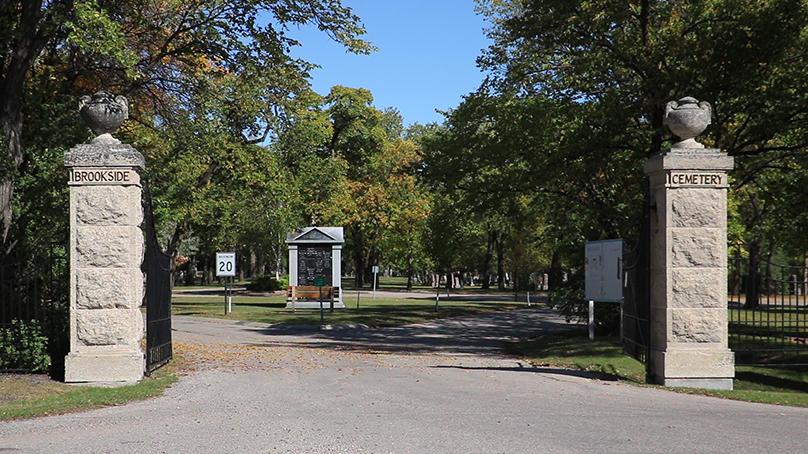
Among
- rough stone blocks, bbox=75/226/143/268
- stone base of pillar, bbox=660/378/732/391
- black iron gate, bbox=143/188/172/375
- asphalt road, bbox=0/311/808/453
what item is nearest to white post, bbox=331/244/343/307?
asphalt road, bbox=0/311/808/453

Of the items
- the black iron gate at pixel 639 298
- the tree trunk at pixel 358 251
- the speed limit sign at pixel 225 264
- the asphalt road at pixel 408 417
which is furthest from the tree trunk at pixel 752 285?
the tree trunk at pixel 358 251

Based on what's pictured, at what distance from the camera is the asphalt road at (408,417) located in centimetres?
779

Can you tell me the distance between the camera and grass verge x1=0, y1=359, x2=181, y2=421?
31.9 feet

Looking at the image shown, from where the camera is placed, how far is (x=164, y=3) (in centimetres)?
2042

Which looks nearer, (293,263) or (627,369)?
(627,369)

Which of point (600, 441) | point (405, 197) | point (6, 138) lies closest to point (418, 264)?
point (405, 197)

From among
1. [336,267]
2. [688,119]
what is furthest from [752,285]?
[336,267]

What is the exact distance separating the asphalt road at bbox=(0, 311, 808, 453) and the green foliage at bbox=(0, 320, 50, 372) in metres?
2.30

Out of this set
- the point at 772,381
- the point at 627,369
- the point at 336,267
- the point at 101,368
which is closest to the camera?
the point at 101,368

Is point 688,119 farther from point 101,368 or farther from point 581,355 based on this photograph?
point 101,368

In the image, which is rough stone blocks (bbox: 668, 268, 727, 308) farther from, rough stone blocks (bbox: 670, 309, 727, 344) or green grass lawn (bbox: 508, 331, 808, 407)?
green grass lawn (bbox: 508, 331, 808, 407)

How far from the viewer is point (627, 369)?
1509 cm

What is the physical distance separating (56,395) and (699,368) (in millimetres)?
8919

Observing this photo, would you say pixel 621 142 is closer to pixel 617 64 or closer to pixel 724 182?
pixel 617 64
